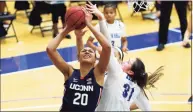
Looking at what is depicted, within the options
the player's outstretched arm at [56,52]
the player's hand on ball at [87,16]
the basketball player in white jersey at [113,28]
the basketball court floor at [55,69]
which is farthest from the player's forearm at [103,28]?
the basketball court floor at [55,69]

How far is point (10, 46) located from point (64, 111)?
5.09 meters

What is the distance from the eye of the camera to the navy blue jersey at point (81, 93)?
307 centimetres

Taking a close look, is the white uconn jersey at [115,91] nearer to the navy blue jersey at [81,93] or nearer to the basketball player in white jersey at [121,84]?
the basketball player in white jersey at [121,84]

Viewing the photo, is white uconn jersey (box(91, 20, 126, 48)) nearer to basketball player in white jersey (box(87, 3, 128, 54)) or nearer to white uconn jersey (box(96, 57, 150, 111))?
basketball player in white jersey (box(87, 3, 128, 54))

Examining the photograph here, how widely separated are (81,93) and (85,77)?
0.13m

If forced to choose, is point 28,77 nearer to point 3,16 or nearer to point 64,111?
point 3,16

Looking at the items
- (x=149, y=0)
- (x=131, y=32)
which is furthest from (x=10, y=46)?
(x=149, y=0)

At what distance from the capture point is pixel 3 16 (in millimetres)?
7891

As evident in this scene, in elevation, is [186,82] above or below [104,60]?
below

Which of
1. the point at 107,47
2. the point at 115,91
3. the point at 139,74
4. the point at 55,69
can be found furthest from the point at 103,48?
the point at 55,69

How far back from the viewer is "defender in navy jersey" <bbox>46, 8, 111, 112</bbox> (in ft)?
10.1

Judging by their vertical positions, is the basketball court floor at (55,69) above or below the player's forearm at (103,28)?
below

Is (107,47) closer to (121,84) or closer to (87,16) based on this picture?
(87,16)

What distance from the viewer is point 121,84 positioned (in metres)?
3.40
